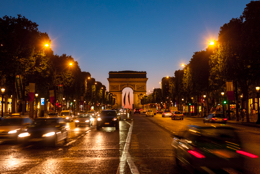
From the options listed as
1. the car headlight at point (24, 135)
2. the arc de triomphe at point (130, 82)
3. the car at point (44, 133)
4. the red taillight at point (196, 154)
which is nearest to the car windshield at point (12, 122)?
the car at point (44, 133)

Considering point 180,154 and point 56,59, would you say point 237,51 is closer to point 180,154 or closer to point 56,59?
point 180,154

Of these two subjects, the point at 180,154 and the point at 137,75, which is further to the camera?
the point at 137,75

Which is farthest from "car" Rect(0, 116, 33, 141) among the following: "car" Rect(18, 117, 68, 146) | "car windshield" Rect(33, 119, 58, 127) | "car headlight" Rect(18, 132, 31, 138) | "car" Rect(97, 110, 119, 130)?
"car" Rect(97, 110, 119, 130)

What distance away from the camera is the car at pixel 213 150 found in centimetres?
688

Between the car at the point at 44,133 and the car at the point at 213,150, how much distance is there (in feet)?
28.4

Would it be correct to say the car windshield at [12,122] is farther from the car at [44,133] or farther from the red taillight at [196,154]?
the red taillight at [196,154]

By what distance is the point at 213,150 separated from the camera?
7.02 metres

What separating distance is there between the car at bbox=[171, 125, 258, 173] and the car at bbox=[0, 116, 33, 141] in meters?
11.5

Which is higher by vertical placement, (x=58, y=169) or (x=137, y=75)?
(x=137, y=75)

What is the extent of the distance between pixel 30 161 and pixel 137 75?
471 feet

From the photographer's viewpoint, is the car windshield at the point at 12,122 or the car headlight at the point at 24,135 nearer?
the car headlight at the point at 24,135

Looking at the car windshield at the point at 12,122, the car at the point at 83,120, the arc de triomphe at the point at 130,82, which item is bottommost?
the car at the point at 83,120

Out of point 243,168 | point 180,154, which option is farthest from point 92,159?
point 243,168

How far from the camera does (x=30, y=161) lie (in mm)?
10852
